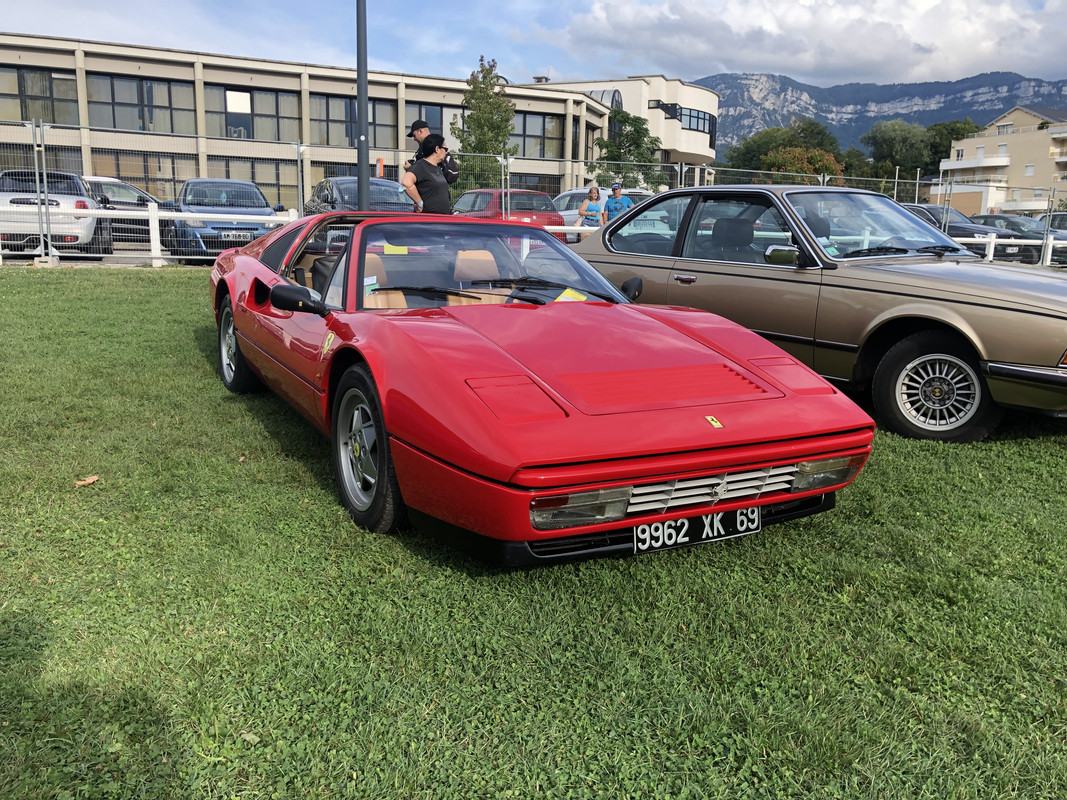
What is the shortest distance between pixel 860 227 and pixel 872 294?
89 cm

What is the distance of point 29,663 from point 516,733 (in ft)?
4.52

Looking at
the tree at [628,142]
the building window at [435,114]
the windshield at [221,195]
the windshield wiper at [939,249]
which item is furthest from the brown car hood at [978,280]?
the building window at [435,114]

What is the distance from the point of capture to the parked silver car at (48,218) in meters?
12.6

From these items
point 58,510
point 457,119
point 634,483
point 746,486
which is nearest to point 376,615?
point 634,483

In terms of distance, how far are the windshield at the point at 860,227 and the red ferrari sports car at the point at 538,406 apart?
2003 millimetres

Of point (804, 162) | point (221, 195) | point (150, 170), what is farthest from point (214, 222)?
point (804, 162)

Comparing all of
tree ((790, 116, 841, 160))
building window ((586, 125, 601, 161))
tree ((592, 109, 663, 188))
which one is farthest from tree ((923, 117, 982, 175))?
building window ((586, 125, 601, 161))

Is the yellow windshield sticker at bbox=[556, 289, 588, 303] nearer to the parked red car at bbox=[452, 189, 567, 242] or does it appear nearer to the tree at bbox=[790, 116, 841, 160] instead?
the parked red car at bbox=[452, 189, 567, 242]

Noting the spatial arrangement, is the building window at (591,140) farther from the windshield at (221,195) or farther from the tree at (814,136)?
the tree at (814,136)

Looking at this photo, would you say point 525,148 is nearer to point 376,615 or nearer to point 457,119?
point 457,119

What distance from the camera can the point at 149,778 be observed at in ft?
6.18

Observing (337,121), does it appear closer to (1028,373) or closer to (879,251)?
(879,251)

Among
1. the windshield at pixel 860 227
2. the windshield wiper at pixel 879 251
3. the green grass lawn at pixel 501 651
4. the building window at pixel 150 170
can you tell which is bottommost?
the green grass lawn at pixel 501 651

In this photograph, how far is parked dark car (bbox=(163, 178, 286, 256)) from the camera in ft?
45.0
